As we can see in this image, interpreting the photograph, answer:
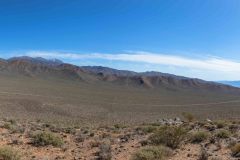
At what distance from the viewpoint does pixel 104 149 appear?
12.9 meters

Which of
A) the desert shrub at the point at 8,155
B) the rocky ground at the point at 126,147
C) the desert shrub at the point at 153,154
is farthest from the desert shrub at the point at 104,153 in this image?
the desert shrub at the point at 8,155

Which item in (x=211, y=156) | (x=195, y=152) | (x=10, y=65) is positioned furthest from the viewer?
(x=10, y=65)

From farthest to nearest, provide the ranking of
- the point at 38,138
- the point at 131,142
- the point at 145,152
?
the point at 131,142 < the point at 38,138 < the point at 145,152

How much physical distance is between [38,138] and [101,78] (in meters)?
180

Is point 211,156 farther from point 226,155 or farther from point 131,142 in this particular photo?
point 131,142

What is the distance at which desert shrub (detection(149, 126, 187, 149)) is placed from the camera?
1416cm

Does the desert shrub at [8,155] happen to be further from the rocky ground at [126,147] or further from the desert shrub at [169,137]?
the desert shrub at [169,137]

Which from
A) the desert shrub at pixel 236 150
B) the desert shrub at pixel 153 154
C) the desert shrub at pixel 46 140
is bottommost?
the desert shrub at pixel 46 140

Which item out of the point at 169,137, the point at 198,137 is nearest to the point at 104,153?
the point at 169,137

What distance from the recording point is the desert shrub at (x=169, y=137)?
46.5ft

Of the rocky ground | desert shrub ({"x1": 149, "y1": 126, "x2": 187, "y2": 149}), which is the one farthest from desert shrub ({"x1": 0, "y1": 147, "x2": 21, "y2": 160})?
desert shrub ({"x1": 149, "y1": 126, "x2": 187, "y2": 149})

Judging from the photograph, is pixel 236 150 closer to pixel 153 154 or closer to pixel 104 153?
pixel 153 154

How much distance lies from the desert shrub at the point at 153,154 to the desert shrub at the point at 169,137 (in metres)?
1.22

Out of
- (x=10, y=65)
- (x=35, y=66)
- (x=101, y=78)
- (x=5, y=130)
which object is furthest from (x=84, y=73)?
(x=5, y=130)
